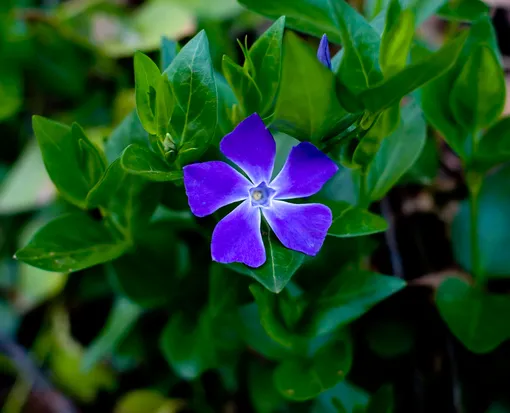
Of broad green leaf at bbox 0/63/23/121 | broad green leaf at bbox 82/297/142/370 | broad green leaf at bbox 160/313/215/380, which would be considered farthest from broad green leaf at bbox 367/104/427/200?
broad green leaf at bbox 0/63/23/121

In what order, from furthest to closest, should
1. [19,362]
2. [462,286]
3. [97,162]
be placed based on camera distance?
[19,362] → [462,286] → [97,162]

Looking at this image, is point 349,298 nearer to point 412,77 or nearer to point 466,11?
point 412,77

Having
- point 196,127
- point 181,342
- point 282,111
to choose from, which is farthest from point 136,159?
point 181,342

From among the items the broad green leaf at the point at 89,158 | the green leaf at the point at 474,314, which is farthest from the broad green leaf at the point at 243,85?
the green leaf at the point at 474,314

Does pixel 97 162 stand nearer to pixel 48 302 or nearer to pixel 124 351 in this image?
pixel 124 351

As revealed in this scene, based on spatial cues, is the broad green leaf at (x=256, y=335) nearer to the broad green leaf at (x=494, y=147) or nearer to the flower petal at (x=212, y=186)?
the flower petal at (x=212, y=186)

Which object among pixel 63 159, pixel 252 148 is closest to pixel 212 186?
pixel 252 148

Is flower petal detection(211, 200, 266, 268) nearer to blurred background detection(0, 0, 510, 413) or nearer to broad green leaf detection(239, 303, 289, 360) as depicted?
broad green leaf detection(239, 303, 289, 360)
